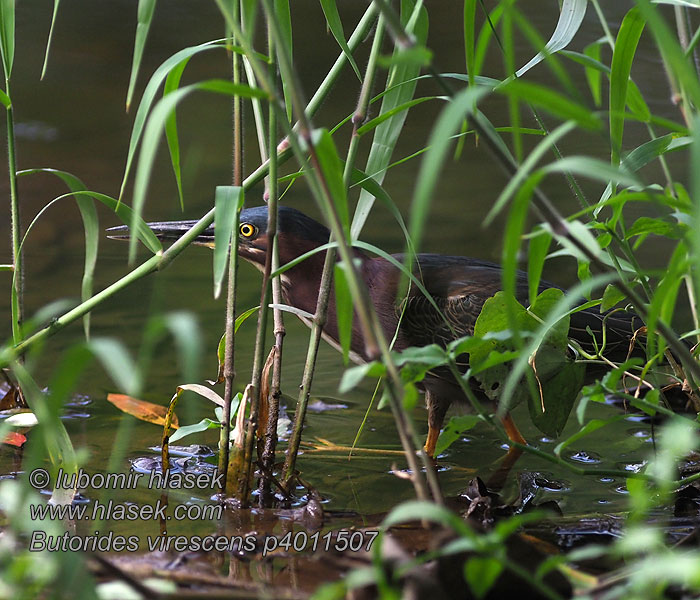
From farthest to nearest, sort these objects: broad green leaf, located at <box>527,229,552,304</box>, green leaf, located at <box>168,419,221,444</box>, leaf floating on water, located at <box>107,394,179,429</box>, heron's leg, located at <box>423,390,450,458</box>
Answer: heron's leg, located at <box>423,390,450,458</box>
leaf floating on water, located at <box>107,394,179,429</box>
green leaf, located at <box>168,419,221,444</box>
broad green leaf, located at <box>527,229,552,304</box>

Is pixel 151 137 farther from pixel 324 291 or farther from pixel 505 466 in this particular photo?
pixel 505 466

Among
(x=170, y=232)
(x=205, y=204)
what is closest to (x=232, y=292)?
(x=170, y=232)

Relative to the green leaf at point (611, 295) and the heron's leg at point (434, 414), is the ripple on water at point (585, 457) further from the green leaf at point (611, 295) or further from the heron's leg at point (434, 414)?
the green leaf at point (611, 295)

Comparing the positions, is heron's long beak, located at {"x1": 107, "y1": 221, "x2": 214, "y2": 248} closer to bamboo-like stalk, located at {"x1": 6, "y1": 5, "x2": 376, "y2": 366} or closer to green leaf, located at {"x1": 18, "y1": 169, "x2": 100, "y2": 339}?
green leaf, located at {"x1": 18, "y1": 169, "x2": 100, "y2": 339}

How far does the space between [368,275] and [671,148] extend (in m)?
1.23

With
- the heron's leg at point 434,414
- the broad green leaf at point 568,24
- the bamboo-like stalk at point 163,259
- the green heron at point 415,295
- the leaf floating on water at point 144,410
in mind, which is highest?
the broad green leaf at point 568,24

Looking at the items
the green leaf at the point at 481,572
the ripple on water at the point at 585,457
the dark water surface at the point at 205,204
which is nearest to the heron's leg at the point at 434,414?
the dark water surface at the point at 205,204

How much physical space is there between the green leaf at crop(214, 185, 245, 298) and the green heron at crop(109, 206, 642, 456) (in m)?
1.14

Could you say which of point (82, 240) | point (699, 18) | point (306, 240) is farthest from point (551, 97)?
point (699, 18)

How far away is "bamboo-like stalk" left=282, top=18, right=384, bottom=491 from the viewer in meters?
1.57

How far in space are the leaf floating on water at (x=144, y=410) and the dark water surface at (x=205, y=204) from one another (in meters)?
0.03

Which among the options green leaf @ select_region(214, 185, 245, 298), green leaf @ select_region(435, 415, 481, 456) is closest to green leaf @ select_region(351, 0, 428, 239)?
green leaf @ select_region(214, 185, 245, 298)

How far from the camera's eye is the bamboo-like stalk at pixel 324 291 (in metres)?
1.57

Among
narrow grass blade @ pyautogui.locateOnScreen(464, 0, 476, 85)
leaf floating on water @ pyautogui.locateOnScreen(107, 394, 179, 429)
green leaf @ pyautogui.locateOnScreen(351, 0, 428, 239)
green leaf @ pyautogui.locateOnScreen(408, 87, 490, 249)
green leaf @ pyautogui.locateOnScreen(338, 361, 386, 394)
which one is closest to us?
green leaf @ pyautogui.locateOnScreen(408, 87, 490, 249)
